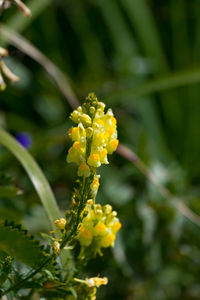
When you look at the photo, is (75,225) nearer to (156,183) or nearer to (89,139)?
(89,139)

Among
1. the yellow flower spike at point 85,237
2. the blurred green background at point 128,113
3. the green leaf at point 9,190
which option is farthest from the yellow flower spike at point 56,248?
the blurred green background at point 128,113

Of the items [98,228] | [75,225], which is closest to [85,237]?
[98,228]

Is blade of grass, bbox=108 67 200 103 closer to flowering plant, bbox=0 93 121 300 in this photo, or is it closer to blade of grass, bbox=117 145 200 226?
blade of grass, bbox=117 145 200 226

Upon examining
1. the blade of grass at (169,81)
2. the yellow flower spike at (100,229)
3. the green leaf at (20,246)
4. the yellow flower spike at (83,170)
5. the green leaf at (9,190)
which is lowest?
the green leaf at (20,246)

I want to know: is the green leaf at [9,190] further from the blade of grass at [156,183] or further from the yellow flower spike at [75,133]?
the blade of grass at [156,183]

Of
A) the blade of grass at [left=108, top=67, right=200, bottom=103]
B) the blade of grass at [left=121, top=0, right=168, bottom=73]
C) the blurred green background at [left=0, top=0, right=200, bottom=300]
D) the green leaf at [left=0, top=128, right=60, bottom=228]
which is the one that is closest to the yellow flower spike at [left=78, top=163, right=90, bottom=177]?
the green leaf at [left=0, top=128, right=60, bottom=228]

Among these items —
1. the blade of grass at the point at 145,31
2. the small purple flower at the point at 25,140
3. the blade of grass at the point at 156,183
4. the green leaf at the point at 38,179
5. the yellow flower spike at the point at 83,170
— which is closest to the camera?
the yellow flower spike at the point at 83,170

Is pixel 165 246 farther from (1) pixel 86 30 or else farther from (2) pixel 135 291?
(1) pixel 86 30
